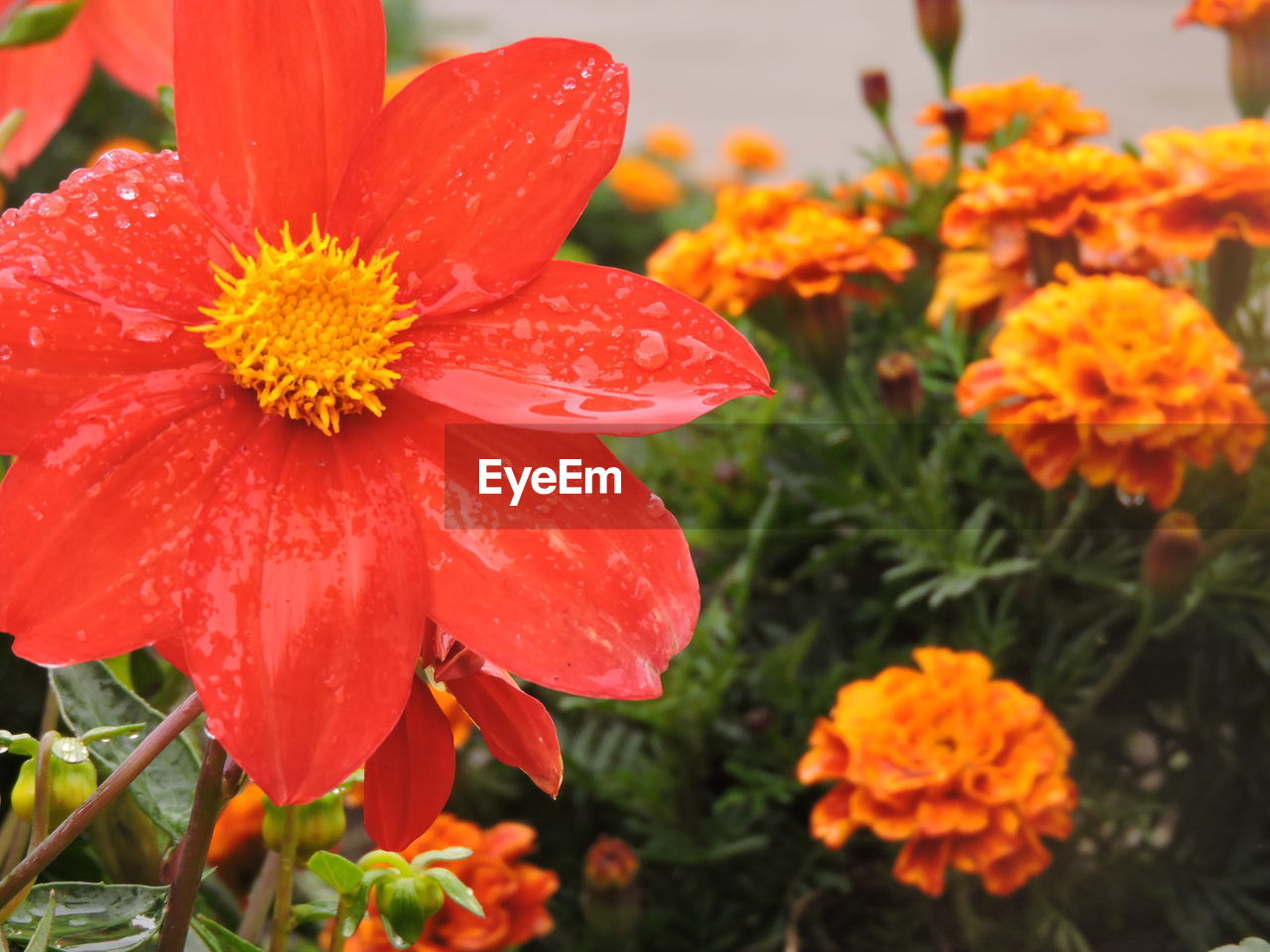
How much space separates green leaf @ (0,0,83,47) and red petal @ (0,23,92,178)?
20 centimetres

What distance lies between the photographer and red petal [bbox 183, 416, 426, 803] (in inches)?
10.3

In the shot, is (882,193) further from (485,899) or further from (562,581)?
(562,581)

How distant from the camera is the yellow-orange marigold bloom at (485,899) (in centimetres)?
57

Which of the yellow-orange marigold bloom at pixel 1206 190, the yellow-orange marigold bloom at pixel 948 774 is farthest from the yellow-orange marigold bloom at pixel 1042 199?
the yellow-orange marigold bloom at pixel 948 774

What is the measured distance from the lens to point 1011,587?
659mm

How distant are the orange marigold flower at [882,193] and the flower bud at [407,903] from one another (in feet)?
1.88

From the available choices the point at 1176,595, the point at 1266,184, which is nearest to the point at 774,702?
the point at 1176,595

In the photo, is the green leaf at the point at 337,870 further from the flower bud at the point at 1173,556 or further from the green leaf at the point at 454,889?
the flower bud at the point at 1173,556

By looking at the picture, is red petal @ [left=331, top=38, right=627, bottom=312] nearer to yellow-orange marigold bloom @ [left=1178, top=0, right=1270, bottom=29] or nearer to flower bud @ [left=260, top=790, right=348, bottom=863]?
flower bud @ [left=260, top=790, right=348, bottom=863]

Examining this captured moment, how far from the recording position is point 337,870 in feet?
1.10

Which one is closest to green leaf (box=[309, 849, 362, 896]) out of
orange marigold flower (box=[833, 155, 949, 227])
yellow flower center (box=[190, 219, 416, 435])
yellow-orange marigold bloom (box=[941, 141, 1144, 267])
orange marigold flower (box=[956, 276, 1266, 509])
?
yellow flower center (box=[190, 219, 416, 435])

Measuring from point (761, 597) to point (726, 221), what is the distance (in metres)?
0.23

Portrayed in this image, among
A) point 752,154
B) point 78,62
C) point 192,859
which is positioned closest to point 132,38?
point 78,62

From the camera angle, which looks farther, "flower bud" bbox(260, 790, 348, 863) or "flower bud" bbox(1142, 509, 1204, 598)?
"flower bud" bbox(1142, 509, 1204, 598)
